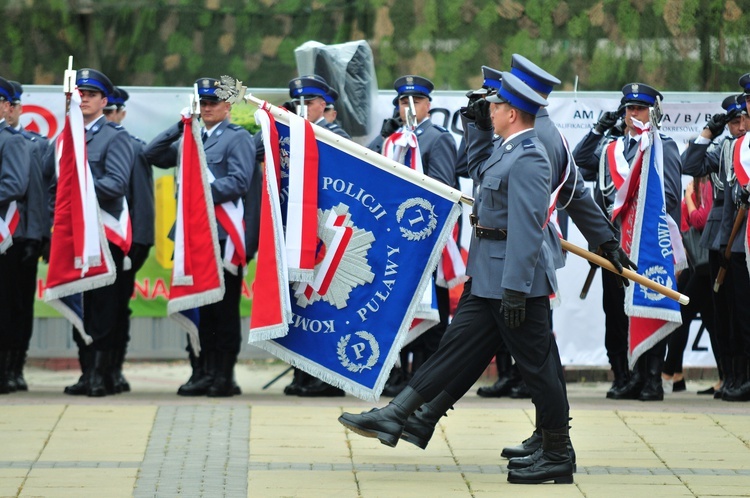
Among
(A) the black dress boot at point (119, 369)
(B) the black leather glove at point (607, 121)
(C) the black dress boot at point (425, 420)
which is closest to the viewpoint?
(C) the black dress boot at point (425, 420)

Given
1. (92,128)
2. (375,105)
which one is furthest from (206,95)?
(375,105)

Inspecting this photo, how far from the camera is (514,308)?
652cm

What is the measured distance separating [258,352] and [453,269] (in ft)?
6.99

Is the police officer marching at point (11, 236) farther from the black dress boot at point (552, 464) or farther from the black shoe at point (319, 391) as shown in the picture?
the black dress boot at point (552, 464)

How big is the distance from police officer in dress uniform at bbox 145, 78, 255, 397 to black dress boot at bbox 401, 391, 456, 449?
3116 millimetres

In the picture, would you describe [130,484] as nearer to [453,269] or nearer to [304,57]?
[453,269]

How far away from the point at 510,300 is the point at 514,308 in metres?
0.04

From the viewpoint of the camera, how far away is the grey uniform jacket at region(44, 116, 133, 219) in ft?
31.3

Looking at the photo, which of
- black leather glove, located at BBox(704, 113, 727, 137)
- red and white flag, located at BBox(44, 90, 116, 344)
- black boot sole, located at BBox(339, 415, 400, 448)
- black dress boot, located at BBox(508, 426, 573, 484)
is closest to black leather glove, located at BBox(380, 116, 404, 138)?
red and white flag, located at BBox(44, 90, 116, 344)

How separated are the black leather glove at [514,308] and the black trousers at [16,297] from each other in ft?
14.9

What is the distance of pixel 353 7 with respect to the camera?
11859 mm

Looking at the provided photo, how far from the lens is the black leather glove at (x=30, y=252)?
9.78 m

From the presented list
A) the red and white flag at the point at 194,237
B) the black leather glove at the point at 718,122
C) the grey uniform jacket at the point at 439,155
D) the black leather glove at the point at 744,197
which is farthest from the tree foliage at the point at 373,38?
the red and white flag at the point at 194,237

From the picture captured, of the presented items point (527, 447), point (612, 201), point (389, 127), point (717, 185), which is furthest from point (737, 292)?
point (527, 447)
